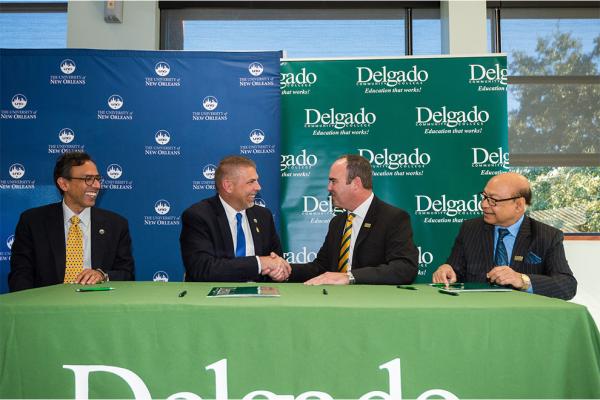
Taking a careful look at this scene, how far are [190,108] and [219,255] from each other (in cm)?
178

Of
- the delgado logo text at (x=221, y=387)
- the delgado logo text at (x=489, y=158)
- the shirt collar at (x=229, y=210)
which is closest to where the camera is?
the delgado logo text at (x=221, y=387)

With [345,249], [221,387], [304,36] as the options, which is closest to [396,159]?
[345,249]

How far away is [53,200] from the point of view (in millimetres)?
4348

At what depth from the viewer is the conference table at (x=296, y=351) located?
1616 mm

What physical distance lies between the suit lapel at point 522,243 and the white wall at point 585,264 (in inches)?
83.7

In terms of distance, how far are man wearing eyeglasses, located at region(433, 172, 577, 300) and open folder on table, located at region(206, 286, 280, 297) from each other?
3.17 feet

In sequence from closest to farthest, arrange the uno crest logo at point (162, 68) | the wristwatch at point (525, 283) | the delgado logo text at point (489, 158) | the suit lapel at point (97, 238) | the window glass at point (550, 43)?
1. the wristwatch at point (525, 283)
2. the suit lapel at point (97, 238)
3. the delgado logo text at point (489, 158)
4. the uno crest logo at point (162, 68)
5. the window glass at point (550, 43)

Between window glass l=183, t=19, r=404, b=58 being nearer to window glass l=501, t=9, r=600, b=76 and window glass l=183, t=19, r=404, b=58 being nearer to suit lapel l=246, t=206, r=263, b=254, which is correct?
window glass l=501, t=9, r=600, b=76

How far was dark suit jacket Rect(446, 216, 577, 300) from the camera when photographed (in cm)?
245

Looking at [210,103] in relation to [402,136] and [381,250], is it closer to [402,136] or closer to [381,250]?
[402,136]

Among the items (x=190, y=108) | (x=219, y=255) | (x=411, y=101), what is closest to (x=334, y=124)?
(x=411, y=101)

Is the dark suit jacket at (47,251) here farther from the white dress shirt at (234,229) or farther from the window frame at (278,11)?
the window frame at (278,11)

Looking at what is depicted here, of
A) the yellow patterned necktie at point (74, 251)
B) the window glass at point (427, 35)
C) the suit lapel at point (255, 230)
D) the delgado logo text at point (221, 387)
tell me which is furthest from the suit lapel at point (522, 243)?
the window glass at point (427, 35)

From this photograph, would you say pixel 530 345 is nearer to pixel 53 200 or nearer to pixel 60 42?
pixel 53 200
